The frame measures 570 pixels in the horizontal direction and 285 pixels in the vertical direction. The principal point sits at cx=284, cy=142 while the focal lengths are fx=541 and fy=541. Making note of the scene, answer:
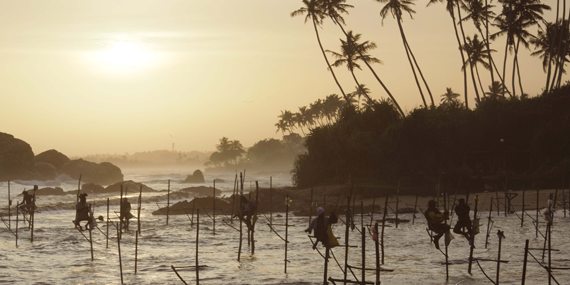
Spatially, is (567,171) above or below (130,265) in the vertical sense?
above

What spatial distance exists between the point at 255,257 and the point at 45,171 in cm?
7370

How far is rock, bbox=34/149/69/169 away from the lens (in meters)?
87.2

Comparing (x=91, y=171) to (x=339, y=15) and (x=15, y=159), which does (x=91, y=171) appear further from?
(x=339, y=15)

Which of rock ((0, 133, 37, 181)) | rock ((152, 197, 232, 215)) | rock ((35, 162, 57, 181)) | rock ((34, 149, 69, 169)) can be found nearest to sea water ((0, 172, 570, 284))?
rock ((152, 197, 232, 215))

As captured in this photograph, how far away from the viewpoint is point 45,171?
82875mm

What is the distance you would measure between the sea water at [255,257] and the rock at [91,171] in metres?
59.2

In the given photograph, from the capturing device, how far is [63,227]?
94.5 feet

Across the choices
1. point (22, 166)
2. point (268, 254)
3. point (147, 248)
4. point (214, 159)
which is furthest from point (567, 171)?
point (214, 159)

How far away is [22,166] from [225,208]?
53.4 metres

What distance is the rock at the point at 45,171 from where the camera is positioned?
81312 millimetres

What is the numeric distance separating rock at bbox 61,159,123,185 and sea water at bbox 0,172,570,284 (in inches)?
2330

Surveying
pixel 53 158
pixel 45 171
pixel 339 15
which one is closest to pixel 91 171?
pixel 45 171

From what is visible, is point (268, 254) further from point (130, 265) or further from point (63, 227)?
point (63, 227)

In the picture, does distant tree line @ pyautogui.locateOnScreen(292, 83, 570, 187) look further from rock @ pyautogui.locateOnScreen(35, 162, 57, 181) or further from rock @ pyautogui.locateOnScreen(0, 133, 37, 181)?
rock @ pyautogui.locateOnScreen(35, 162, 57, 181)
